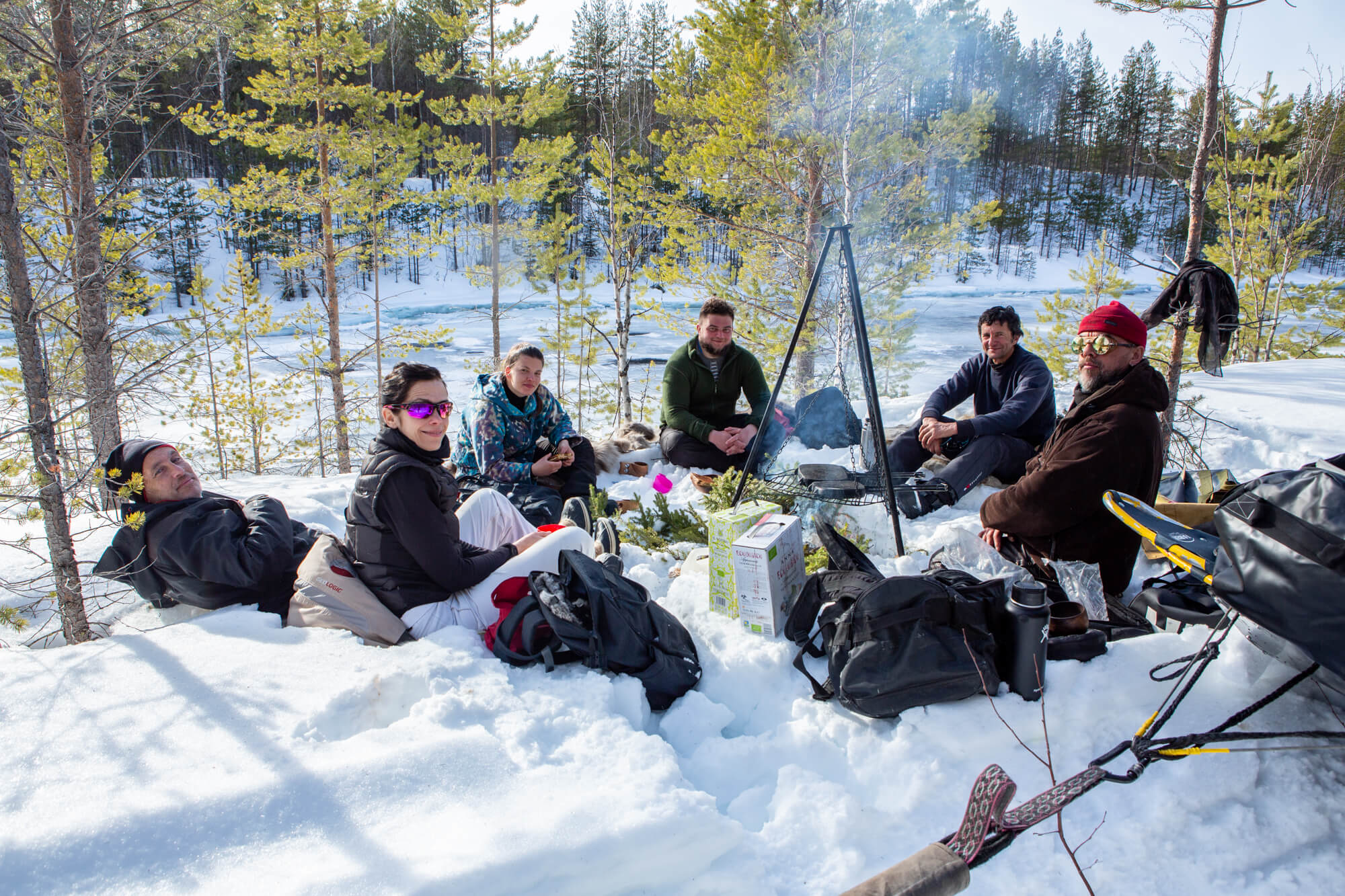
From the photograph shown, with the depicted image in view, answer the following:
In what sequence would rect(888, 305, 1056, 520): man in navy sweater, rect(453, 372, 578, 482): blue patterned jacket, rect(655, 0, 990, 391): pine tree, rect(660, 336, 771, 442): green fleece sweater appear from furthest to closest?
rect(655, 0, 990, 391): pine tree → rect(660, 336, 771, 442): green fleece sweater → rect(453, 372, 578, 482): blue patterned jacket → rect(888, 305, 1056, 520): man in navy sweater

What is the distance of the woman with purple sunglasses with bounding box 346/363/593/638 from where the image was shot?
2496 millimetres

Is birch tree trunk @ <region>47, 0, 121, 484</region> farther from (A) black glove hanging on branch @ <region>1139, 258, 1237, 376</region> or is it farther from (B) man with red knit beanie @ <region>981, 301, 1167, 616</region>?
(A) black glove hanging on branch @ <region>1139, 258, 1237, 376</region>

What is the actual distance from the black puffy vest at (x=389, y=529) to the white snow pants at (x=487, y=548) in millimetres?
72

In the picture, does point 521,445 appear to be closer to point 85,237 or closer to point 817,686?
point 85,237

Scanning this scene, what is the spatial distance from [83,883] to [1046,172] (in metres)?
58.4

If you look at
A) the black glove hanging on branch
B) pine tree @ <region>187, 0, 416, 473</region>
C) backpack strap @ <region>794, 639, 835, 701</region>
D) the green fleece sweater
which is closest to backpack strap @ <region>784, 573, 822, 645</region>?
backpack strap @ <region>794, 639, 835, 701</region>

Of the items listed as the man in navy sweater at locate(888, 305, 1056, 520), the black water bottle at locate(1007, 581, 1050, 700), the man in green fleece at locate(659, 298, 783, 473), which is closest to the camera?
the black water bottle at locate(1007, 581, 1050, 700)

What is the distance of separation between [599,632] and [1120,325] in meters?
2.65

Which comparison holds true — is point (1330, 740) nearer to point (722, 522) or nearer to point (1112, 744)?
point (1112, 744)

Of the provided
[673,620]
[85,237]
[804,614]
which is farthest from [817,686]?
[85,237]

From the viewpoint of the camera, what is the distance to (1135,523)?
2209 millimetres

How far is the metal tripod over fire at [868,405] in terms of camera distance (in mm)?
3043

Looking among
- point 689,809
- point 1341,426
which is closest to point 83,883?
point 689,809

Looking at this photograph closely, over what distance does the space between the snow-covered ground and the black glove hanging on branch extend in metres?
2.75
